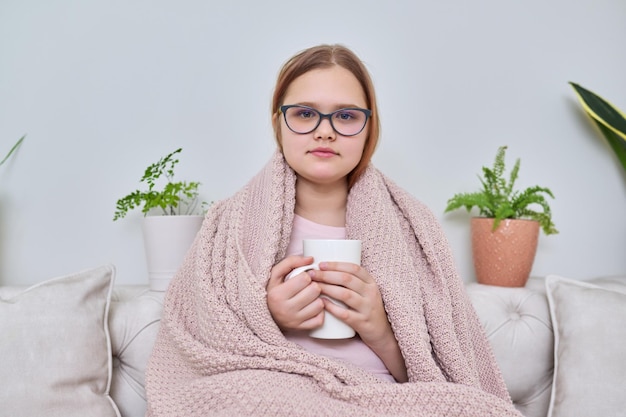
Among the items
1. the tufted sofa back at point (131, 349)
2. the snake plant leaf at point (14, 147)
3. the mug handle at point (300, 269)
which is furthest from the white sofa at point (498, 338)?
the mug handle at point (300, 269)

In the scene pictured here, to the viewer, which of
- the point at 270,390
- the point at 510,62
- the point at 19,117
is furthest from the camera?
the point at 510,62

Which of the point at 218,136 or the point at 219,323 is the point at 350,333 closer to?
the point at 219,323

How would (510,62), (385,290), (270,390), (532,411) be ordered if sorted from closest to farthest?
(270,390) < (385,290) < (532,411) < (510,62)

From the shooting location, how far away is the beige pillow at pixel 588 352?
1045 millimetres

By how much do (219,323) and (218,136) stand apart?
74 centimetres

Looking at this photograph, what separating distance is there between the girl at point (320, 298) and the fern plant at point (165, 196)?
11.0 inches

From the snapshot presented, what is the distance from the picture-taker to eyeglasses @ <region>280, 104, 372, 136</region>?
90cm

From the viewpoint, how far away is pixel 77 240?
1.38 m

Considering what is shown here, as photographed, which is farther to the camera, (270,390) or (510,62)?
(510,62)

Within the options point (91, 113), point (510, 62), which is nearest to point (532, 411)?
point (510, 62)

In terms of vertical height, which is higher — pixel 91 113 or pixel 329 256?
pixel 91 113

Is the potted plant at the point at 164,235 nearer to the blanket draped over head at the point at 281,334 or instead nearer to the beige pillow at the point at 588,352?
the blanket draped over head at the point at 281,334

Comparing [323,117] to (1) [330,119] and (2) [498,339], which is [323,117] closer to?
(1) [330,119]

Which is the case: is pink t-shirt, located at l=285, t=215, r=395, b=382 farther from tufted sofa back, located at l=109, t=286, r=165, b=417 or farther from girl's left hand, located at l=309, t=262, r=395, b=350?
tufted sofa back, located at l=109, t=286, r=165, b=417
